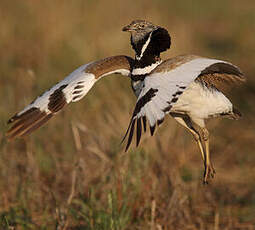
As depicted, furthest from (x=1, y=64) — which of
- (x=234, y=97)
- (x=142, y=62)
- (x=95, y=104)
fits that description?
(x=142, y=62)

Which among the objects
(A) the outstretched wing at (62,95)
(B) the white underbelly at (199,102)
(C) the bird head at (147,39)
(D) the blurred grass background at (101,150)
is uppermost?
(C) the bird head at (147,39)

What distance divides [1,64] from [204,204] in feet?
9.71

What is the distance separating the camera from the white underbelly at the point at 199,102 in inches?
102

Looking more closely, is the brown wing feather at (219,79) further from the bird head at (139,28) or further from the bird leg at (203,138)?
the bird head at (139,28)

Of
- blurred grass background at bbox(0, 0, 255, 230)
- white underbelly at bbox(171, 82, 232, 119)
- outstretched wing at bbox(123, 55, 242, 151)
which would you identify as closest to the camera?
outstretched wing at bbox(123, 55, 242, 151)

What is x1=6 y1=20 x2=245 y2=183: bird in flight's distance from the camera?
2.31 m

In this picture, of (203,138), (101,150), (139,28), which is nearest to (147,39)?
(139,28)

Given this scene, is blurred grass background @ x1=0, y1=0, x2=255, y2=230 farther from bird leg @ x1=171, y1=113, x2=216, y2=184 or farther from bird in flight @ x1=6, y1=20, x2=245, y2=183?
bird in flight @ x1=6, y1=20, x2=245, y2=183

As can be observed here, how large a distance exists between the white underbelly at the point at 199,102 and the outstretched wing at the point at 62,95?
0.32 metres

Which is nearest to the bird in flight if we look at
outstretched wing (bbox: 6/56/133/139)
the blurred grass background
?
outstretched wing (bbox: 6/56/133/139)

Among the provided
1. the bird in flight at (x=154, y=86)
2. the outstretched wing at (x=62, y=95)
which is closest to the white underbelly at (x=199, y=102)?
the bird in flight at (x=154, y=86)

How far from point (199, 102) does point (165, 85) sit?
342 millimetres

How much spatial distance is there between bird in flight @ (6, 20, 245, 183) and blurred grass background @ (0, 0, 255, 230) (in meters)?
0.54

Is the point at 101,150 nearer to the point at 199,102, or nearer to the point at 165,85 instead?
the point at 199,102
